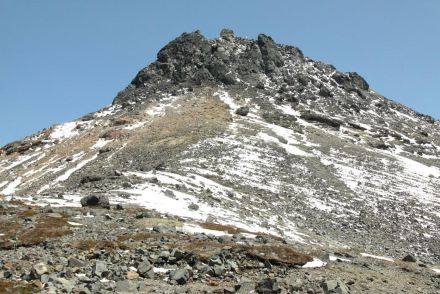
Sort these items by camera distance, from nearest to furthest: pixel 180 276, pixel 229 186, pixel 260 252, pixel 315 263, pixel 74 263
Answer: pixel 180 276, pixel 74 263, pixel 260 252, pixel 315 263, pixel 229 186

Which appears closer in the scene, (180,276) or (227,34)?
(180,276)

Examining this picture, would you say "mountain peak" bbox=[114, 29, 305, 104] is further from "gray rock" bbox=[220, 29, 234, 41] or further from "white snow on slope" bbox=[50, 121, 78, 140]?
"white snow on slope" bbox=[50, 121, 78, 140]

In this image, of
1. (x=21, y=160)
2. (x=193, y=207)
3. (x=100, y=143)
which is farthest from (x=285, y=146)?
(x=21, y=160)

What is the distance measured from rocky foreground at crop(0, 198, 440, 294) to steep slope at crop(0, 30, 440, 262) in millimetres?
9067

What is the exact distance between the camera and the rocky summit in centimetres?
2400

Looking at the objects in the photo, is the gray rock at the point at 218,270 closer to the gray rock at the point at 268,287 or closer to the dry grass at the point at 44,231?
the gray rock at the point at 268,287

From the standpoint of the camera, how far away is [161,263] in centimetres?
2405

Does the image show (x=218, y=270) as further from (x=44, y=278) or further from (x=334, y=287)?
(x=44, y=278)

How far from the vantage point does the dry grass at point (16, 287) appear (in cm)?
1838

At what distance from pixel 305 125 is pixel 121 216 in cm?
7776

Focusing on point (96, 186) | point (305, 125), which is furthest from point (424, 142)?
point (96, 186)

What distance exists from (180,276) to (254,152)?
56.4 metres

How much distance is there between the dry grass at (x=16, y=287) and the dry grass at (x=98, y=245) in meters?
6.30

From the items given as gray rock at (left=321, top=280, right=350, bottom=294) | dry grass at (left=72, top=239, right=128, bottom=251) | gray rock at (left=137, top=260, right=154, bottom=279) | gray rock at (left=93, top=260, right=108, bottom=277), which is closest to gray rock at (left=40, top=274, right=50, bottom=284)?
gray rock at (left=93, top=260, right=108, bottom=277)
